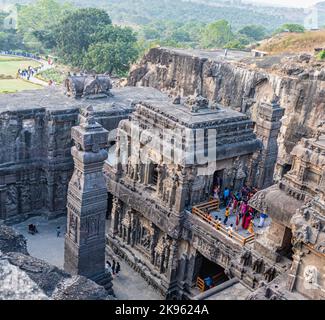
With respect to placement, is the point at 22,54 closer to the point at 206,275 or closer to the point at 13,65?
the point at 13,65

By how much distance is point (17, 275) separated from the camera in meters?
6.73

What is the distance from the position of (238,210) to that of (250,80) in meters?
15.9

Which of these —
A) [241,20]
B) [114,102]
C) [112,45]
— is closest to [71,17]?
[112,45]

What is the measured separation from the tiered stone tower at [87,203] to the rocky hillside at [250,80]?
12.3 metres

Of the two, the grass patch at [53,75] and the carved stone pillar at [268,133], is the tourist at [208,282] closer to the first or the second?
the carved stone pillar at [268,133]

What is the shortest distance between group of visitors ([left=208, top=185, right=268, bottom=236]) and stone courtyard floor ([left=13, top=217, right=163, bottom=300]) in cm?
407

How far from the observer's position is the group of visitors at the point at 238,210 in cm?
1558

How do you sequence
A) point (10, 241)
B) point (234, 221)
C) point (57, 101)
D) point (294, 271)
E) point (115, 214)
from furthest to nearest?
point (57, 101)
point (115, 214)
point (234, 221)
point (294, 271)
point (10, 241)

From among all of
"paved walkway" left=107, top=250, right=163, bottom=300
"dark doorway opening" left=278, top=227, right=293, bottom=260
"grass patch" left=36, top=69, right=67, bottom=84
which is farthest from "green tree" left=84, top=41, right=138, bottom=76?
"dark doorway opening" left=278, top=227, right=293, bottom=260

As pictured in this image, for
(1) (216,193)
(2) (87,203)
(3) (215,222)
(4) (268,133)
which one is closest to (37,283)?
(2) (87,203)

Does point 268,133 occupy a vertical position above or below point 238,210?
above

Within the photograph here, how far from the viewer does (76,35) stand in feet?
171
